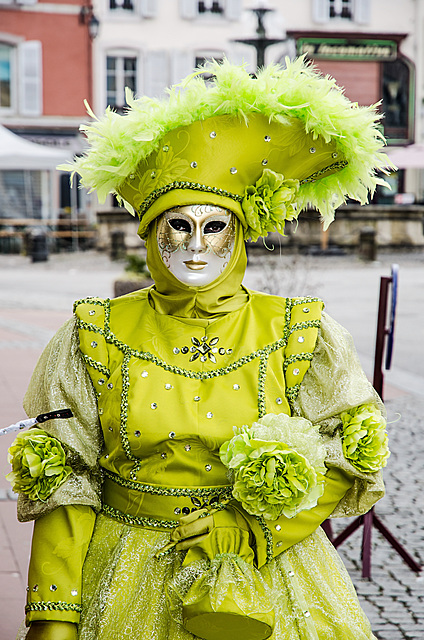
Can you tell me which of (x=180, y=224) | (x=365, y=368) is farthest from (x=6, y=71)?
(x=180, y=224)

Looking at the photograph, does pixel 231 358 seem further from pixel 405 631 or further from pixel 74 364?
pixel 405 631

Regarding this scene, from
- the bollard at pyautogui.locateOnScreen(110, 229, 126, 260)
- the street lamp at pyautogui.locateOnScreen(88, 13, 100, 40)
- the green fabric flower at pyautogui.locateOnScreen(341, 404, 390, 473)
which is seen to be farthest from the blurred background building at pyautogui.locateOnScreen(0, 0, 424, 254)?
the green fabric flower at pyautogui.locateOnScreen(341, 404, 390, 473)

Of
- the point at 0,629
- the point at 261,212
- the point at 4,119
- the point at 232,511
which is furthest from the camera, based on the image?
the point at 4,119

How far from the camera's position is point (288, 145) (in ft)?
7.29

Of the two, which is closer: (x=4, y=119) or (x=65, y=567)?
(x=65, y=567)

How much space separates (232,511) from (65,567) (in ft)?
1.38

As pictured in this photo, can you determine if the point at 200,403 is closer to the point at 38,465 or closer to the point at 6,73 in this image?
the point at 38,465

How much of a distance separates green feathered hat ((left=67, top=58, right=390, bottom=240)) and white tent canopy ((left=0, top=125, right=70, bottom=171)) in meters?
13.6

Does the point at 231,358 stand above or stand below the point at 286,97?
below

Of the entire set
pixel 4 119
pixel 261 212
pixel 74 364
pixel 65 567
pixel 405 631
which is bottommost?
pixel 405 631

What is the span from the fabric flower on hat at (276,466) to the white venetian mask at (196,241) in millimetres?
418

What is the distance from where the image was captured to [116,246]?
808 inches

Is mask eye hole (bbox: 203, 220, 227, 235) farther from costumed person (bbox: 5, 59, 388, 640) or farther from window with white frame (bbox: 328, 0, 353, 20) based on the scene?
window with white frame (bbox: 328, 0, 353, 20)

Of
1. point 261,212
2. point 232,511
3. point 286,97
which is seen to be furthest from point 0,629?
point 286,97
